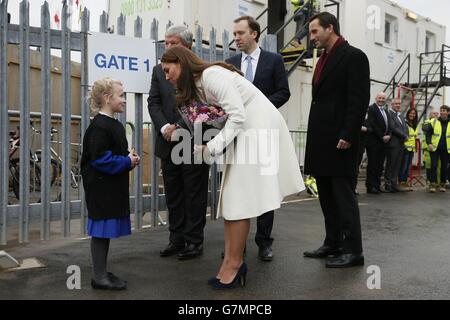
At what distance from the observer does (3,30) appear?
410cm

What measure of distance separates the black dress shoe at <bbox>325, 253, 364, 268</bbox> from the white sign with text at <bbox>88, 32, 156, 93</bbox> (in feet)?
7.84

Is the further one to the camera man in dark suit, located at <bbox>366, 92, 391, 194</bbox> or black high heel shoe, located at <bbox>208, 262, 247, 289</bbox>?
man in dark suit, located at <bbox>366, 92, 391, 194</bbox>

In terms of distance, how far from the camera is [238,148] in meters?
3.40

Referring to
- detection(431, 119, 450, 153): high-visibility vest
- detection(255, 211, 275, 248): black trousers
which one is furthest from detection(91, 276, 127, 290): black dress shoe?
detection(431, 119, 450, 153): high-visibility vest

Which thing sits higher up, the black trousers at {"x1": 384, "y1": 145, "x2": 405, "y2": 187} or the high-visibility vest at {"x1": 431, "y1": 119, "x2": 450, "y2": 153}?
the high-visibility vest at {"x1": 431, "y1": 119, "x2": 450, "y2": 153}

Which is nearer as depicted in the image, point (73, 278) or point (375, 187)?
point (73, 278)

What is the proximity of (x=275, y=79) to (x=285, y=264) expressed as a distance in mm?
1622

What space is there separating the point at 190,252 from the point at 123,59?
1.91 metres

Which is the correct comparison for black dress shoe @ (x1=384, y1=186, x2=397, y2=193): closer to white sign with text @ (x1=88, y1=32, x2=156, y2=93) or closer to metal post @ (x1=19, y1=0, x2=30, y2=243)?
white sign with text @ (x1=88, y1=32, x2=156, y2=93)

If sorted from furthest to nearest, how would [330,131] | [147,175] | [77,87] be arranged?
[147,175] < [77,87] < [330,131]

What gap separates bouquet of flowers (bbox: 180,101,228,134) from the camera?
3449 mm

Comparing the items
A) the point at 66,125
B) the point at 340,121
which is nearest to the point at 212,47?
the point at 66,125
